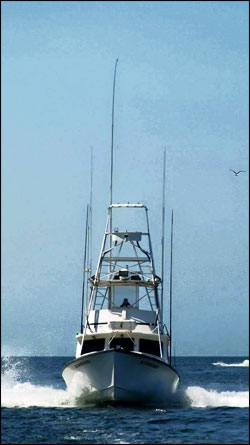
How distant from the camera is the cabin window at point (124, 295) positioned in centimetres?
4381

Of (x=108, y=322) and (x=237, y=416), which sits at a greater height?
(x=108, y=322)

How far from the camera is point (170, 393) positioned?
40656 millimetres

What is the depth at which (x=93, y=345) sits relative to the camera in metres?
41.2

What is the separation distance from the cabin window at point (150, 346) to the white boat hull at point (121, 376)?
5.53 ft

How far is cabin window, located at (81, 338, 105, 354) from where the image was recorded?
41000 millimetres

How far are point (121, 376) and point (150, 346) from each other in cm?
340

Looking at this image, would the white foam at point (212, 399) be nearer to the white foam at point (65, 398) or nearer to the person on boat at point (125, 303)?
the white foam at point (65, 398)

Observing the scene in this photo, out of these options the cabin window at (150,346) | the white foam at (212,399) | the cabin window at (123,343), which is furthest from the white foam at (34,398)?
the white foam at (212,399)

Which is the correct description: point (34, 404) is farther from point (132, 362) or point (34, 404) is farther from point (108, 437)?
point (108, 437)

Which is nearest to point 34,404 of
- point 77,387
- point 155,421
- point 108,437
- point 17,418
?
point 77,387

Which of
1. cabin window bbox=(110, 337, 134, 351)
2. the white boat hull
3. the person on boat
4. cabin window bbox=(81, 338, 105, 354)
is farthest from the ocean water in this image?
the person on boat

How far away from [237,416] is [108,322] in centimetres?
689

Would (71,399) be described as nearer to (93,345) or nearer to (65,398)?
(65,398)

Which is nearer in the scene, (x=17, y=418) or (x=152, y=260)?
(x=17, y=418)
